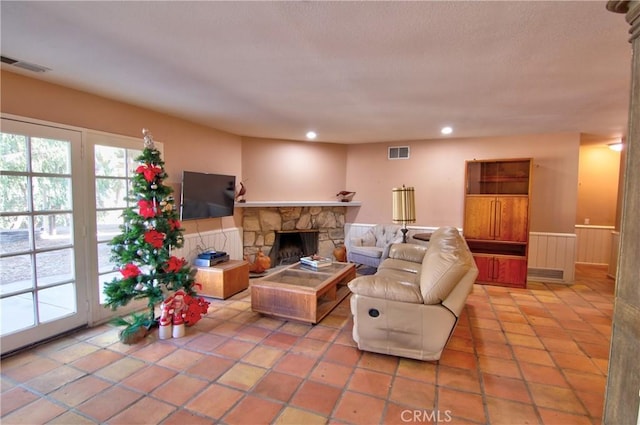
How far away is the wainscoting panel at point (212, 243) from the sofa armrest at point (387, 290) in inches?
101

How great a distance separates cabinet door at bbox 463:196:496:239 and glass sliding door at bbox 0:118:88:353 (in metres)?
5.16

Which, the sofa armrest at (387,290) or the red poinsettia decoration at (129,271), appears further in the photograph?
the red poinsettia decoration at (129,271)

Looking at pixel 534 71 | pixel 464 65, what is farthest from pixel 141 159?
pixel 534 71

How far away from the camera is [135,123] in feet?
11.7

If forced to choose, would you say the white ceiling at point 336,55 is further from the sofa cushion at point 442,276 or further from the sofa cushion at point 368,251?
the sofa cushion at point 368,251

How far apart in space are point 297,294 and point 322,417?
1.41 meters

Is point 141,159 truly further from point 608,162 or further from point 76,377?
point 608,162

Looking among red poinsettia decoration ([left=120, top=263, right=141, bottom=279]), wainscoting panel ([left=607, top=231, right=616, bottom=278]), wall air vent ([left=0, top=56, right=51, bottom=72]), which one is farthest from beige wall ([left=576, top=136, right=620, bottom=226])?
wall air vent ([left=0, top=56, right=51, bottom=72])

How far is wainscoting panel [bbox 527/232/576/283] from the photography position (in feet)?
16.0

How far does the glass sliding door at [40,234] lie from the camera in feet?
8.35

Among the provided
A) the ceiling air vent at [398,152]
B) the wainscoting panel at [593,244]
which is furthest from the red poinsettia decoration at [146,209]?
the wainscoting panel at [593,244]

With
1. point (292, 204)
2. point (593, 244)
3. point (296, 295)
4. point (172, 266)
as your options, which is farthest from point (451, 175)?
point (172, 266)

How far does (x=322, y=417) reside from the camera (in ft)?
6.22

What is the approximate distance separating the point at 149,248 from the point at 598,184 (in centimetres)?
786
